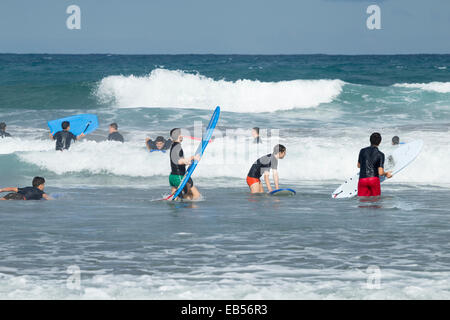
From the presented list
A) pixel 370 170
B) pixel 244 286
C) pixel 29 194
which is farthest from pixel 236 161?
pixel 244 286

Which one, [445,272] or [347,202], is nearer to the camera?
[445,272]

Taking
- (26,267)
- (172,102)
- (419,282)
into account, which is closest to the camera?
(419,282)

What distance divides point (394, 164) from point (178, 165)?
393 cm

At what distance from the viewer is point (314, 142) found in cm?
1848

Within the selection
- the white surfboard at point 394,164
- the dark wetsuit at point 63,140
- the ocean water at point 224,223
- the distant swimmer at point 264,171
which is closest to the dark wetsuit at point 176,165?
the ocean water at point 224,223

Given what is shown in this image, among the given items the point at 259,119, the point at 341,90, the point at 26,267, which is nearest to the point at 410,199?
the point at 26,267

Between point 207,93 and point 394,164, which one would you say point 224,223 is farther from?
point 207,93

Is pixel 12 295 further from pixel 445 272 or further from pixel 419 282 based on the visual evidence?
pixel 445 272

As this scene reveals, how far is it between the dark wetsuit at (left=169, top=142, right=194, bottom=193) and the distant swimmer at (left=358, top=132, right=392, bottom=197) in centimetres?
276

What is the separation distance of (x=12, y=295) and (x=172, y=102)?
93.4 feet

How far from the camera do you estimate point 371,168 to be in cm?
1052

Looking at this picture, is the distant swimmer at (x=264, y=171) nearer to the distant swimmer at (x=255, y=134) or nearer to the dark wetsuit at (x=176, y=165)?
the dark wetsuit at (x=176, y=165)

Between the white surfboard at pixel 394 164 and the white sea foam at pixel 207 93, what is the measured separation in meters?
19.5

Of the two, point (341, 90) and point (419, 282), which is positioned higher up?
point (341, 90)
